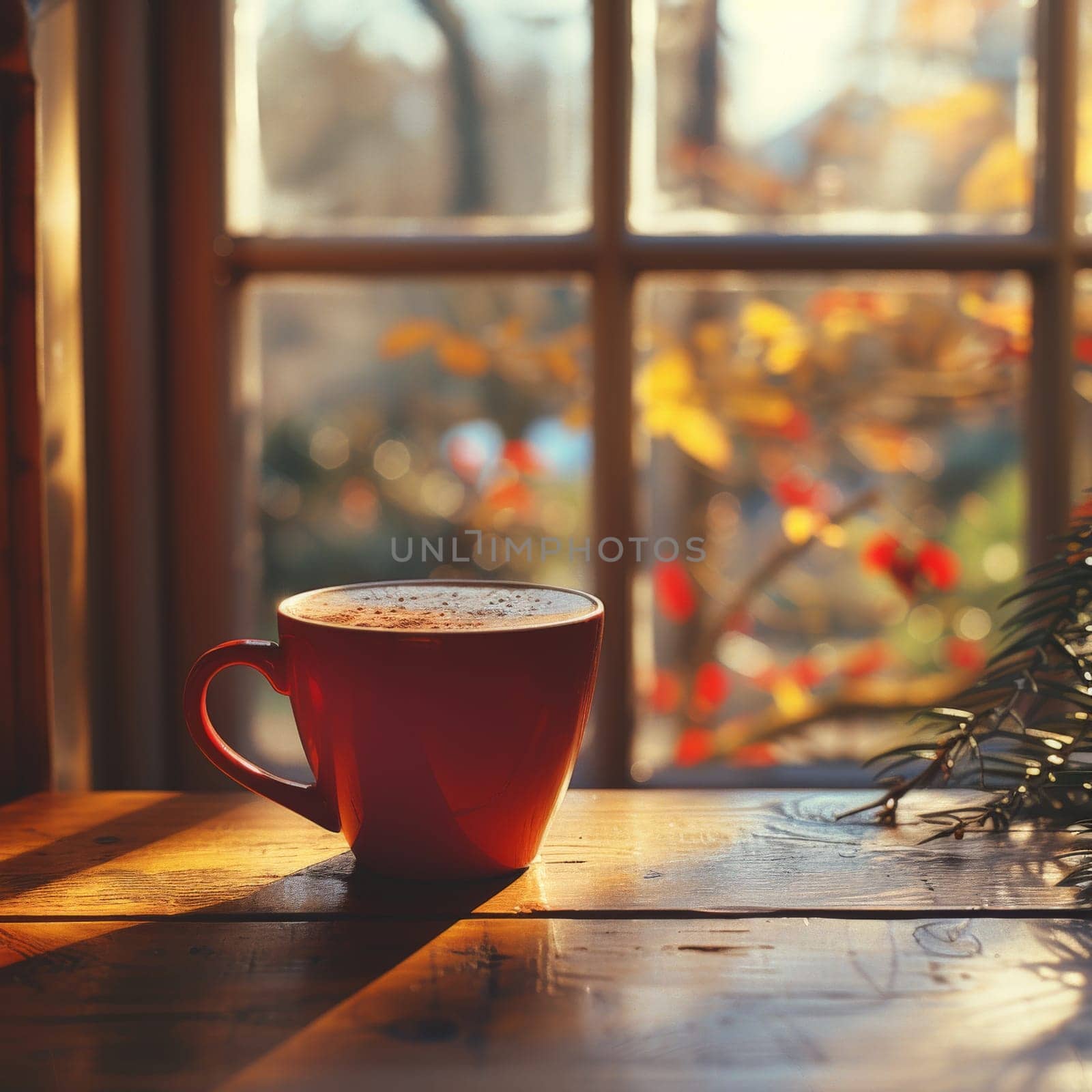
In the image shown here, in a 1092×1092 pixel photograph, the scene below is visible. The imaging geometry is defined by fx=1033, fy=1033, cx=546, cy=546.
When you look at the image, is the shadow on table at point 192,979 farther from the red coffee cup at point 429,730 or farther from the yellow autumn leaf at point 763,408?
the yellow autumn leaf at point 763,408

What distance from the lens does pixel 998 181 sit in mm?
997

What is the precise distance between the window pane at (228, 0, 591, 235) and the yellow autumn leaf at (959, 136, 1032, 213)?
37 cm

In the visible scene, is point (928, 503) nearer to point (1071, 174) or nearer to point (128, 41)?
point (1071, 174)

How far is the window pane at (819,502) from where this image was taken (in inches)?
40.1

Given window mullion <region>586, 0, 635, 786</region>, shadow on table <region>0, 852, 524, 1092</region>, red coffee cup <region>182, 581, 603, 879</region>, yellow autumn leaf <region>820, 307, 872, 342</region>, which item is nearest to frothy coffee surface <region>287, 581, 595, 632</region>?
red coffee cup <region>182, 581, 603, 879</region>

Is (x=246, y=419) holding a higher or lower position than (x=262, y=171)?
lower

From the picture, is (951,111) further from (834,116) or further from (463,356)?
(463,356)

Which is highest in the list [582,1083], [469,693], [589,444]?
[589,444]

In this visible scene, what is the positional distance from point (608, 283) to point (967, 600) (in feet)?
1.60

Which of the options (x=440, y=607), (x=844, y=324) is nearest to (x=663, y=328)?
(x=844, y=324)

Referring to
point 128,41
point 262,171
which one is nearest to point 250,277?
point 262,171

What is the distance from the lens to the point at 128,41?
0.88m

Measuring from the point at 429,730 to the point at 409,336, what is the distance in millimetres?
641

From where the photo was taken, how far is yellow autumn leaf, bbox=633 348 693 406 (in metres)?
1.02
